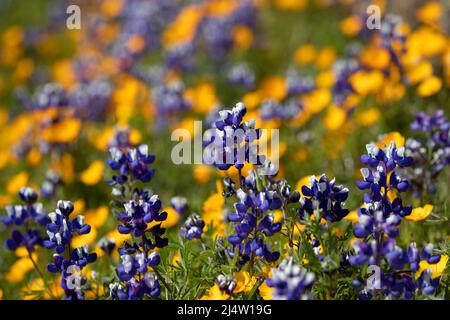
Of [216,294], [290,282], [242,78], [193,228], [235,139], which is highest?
[242,78]

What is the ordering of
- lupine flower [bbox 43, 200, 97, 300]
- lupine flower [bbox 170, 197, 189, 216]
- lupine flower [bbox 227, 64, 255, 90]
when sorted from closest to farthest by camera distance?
lupine flower [bbox 43, 200, 97, 300] → lupine flower [bbox 170, 197, 189, 216] → lupine flower [bbox 227, 64, 255, 90]

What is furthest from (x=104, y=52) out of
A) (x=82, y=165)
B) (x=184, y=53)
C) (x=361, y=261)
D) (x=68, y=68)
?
(x=361, y=261)

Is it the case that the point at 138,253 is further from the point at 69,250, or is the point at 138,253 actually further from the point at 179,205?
the point at 179,205

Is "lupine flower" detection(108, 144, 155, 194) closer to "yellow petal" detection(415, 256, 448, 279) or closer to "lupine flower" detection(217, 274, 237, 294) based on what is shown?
"lupine flower" detection(217, 274, 237, 294)

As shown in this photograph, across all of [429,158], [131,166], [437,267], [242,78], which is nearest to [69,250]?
[131,166]

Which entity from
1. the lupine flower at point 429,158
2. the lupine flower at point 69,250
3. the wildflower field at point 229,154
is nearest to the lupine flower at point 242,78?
the wildflower field at point 229,154

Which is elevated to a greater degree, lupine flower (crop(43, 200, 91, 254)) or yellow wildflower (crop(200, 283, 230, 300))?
lupine flower (crop(43, 200, 91, 254))

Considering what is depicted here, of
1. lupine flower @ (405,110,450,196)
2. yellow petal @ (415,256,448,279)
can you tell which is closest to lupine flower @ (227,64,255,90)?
lupine flower @ (405,110,450,196)
